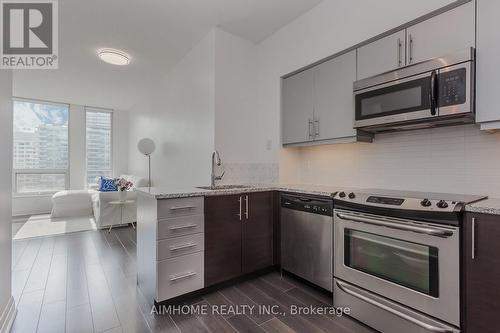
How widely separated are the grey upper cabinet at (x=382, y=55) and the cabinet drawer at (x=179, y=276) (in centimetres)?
213

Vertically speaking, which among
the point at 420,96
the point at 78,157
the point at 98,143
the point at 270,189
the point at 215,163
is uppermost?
the point at 98,143

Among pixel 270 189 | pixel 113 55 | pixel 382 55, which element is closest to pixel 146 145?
pixel 113 55

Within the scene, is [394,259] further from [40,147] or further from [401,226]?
[40,147]

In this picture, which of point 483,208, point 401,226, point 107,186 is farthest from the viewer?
point 107,186

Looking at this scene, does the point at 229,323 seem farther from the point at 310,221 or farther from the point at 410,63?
the point at 410,63

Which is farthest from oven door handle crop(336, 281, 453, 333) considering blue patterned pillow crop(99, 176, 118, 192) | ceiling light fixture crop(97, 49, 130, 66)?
blue patterned pillow crop(99, 176, 118, 192)

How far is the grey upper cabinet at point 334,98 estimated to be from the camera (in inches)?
88.0

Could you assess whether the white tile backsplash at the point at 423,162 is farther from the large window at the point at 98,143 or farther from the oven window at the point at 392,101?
the large window at the point at 98,143

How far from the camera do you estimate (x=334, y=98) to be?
7.77 feet

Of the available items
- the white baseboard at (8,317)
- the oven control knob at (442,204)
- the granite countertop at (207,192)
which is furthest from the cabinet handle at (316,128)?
the white baseboard at (8,317)

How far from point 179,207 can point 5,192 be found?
1.19 metres

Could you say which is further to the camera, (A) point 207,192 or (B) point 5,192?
(A) point 207,192

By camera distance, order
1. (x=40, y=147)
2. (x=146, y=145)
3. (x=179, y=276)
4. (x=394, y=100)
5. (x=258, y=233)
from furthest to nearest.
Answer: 1. (x=40, y=147)
2. (x=146, y=145)
3. (x=258, y=233)
4. (x=179, y=276)
5. (x=394, y=100)

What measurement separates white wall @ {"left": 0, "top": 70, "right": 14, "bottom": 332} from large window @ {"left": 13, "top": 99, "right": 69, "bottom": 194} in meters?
5.22
